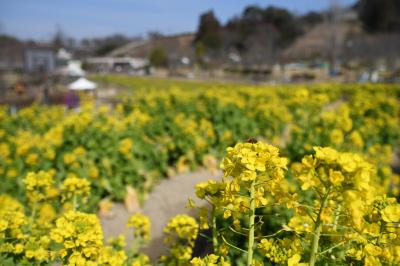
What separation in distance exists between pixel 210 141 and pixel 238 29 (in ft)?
204

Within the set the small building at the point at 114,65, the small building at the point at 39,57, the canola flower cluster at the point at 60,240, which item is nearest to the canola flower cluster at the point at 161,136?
the canola flower cluster at the point at 60,240

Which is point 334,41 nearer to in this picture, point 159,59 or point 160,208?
point 159,59

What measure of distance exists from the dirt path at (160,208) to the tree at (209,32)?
5729 cm

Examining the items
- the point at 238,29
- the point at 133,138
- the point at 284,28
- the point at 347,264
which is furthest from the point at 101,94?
the point at 284,28

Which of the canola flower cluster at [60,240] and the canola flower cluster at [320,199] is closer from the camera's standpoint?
the canola flower cluster at [320,199]

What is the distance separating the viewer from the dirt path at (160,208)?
4.38 metres

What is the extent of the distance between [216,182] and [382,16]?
72.0m

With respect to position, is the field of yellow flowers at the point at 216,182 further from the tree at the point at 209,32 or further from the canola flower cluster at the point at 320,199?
the tree at the point at 209,32

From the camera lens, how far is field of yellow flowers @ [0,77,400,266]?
1.51m

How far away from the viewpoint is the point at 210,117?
7.89 meters

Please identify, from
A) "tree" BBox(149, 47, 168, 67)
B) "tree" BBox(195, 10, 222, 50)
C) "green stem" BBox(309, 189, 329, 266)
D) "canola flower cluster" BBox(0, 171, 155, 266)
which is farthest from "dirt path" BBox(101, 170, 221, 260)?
"tree" BBox(149, 47, 168, 67)

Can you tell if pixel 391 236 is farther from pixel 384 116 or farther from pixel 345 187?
pixel 384 116

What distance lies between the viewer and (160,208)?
5.22 meters

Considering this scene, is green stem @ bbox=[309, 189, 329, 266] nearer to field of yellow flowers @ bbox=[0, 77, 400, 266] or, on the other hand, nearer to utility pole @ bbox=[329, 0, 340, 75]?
field of yellow flowers @ bbox=[0, 77, 400, 266]
